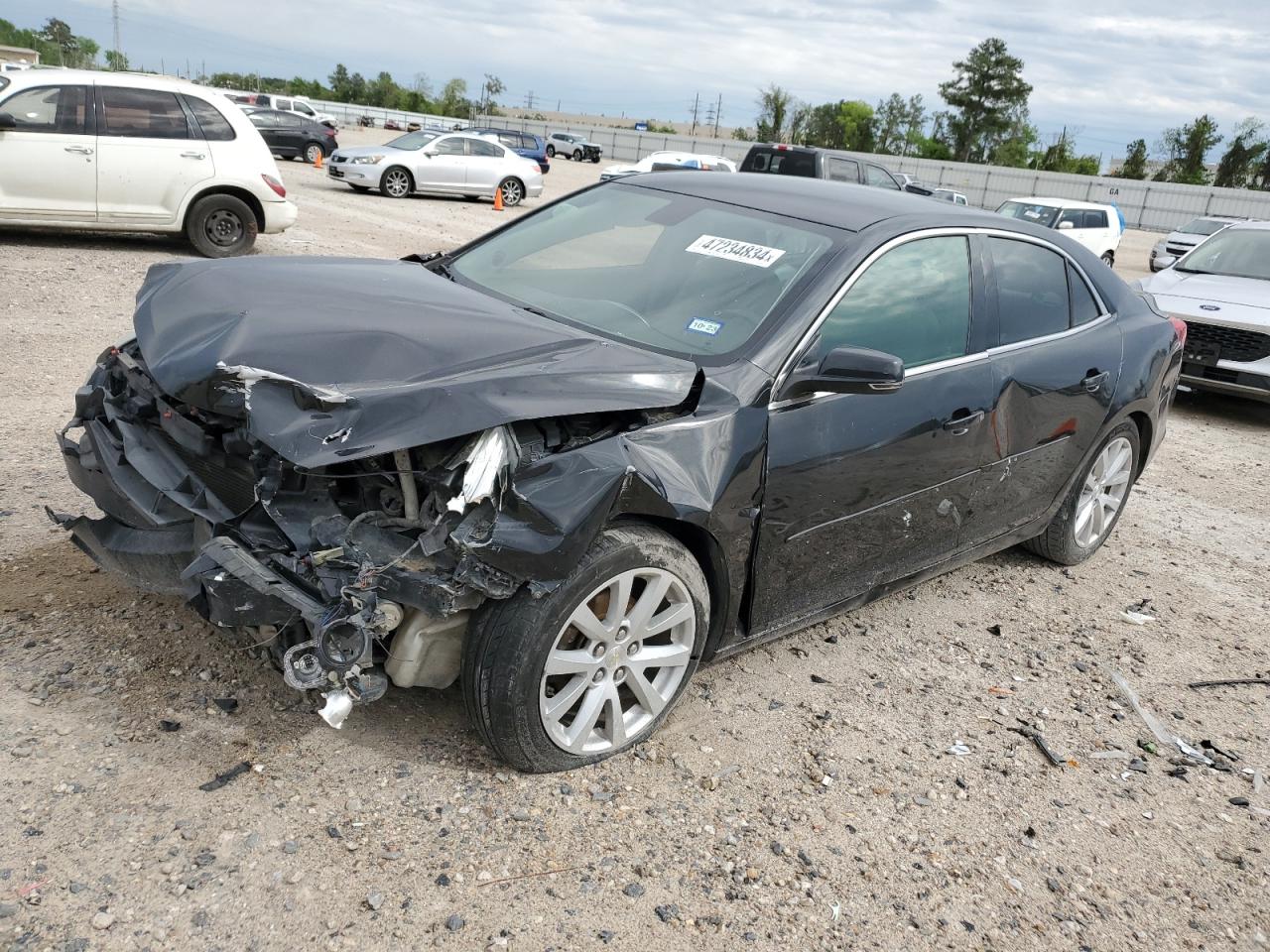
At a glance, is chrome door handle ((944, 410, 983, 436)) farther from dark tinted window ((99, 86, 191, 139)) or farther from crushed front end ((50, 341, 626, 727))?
dark tinted window ((99, 86, 191, 139))

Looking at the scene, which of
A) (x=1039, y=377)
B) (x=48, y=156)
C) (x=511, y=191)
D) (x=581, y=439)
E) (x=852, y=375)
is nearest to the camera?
(x=581, y=439)

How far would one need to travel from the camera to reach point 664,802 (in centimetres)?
306

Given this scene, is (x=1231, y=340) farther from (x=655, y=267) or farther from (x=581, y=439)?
(x=581, y=439)

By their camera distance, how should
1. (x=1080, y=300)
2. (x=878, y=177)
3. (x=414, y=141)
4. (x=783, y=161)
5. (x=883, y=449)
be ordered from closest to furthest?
1. (x=883, y=449)
2. (x=1080, y=300)
3. (x=783, y=161)
4. (x=878, y=177)
5. (x=414, y=141)

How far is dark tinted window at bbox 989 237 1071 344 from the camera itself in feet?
13.7

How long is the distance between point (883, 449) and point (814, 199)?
1.11 meters

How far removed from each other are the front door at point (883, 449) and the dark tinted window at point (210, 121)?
29.6 ft

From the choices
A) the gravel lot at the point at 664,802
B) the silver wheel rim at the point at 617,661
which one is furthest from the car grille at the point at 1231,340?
the silver wheel rim at the point at 617,661

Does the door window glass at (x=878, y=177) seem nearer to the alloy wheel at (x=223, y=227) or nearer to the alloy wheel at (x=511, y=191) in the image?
the alloy wheel at (x=511, y=191)

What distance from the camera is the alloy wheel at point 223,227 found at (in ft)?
35.5

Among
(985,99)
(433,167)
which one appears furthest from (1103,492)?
(985,99)

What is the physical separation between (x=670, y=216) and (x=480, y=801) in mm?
2346

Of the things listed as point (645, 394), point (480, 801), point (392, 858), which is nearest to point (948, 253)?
point (645, 394)

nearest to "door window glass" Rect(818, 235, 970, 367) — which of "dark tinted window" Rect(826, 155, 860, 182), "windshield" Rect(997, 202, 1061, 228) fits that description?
"dark tinted window" Rect(826, 155, 860, 182)
